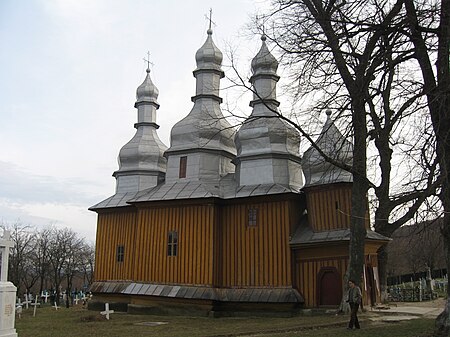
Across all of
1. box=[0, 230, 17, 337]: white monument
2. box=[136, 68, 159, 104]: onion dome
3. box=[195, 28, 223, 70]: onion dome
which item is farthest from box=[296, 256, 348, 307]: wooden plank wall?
box=[136, 68, 159, 104]: onion dome

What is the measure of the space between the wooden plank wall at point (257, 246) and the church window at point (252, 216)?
0.42ft

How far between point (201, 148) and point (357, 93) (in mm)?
12420

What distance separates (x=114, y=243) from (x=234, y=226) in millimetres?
7139

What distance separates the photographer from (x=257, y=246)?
20609mm

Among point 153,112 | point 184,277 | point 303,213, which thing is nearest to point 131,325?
point 184,277

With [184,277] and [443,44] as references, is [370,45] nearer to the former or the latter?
[443,44]

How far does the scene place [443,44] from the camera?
955cm

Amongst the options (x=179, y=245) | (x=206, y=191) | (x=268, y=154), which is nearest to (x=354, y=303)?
(x=268, y=154)

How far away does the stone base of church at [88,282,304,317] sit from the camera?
19438 millimetres

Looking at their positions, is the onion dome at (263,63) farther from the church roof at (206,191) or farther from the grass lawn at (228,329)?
the grass lawn at (228,329)

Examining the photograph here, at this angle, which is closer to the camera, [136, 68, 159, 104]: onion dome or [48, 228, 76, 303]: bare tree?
[136, 68, 159, 104]: onion dome

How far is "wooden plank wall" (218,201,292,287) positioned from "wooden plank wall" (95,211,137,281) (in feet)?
17.6

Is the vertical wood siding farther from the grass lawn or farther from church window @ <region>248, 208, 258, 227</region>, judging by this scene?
the grass lawn

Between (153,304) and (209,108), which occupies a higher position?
(209,108)
